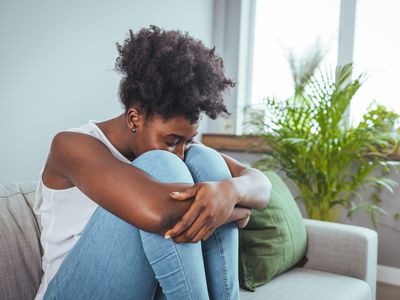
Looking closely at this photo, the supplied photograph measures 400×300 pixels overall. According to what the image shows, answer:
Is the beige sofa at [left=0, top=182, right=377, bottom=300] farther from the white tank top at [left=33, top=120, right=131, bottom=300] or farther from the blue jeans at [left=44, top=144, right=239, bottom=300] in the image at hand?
the blue jeans at [left=44, top=144, right=239, bottom=300]

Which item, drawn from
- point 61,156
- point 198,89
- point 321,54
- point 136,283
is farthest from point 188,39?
point 321,54

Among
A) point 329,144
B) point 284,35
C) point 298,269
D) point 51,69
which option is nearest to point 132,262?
point 298,269

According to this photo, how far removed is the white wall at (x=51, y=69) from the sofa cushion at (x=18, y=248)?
0.68m

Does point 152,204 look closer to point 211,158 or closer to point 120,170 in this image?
point 120,170

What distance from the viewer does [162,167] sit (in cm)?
90

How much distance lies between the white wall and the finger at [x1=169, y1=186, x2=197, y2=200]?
120 cm

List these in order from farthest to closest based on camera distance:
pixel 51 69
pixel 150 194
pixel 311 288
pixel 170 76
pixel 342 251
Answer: pixel 51 69 < pixel 342 251 < pixel 311 288 < pixel 170 76 < pixel 150 194

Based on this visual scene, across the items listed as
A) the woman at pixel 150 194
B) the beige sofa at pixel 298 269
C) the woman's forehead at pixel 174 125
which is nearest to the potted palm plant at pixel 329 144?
the beige sofa at pixel 298 269

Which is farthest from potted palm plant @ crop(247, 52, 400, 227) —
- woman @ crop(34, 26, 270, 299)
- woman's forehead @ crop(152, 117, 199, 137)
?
woman's forehead @ crop(152, 117, 199, 137)

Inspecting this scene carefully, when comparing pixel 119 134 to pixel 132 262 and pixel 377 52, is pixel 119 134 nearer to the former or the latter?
pixel 132 262

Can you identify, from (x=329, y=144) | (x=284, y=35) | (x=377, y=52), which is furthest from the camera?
(x=284, y=35)

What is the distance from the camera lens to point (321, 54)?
2.67 m

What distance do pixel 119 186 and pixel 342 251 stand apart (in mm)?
1078

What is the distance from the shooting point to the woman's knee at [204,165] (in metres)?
1.01
